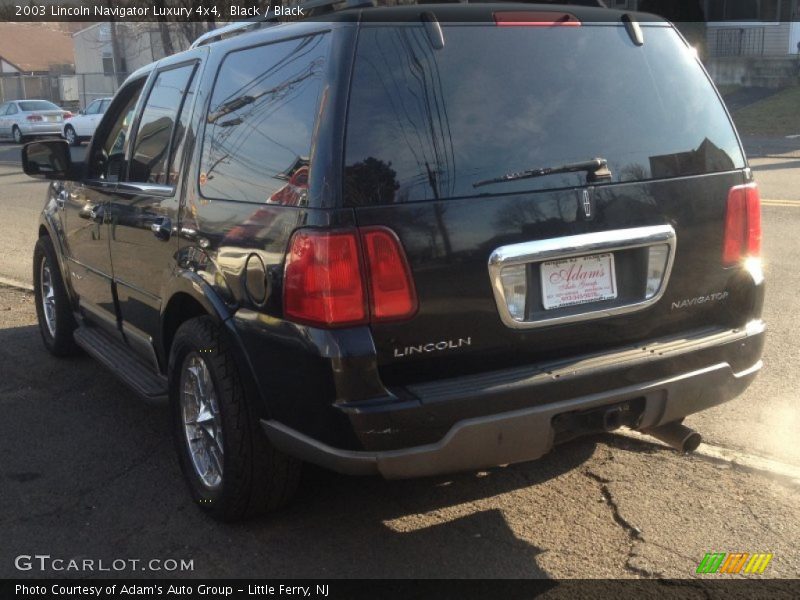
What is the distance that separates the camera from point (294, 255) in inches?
127

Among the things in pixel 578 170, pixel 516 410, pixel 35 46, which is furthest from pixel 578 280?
pixel 35 46

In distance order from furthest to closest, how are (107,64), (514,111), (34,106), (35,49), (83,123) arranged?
(35,49), (107,64), (34,106), (83,123), (514,111)

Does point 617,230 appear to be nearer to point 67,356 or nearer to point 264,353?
point 264,353

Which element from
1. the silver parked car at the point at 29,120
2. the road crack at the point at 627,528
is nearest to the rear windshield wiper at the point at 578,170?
the road crack at the point at 627,528

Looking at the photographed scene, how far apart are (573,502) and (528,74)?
178 centimetres

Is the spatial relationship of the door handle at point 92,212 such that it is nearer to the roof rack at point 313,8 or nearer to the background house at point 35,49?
the roof rack at point 313,8

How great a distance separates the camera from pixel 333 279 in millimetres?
3139

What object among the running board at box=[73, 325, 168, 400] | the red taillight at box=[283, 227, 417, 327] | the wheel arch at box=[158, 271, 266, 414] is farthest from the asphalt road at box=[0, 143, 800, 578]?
the red taillight at box=[283, 227, 417, 327]

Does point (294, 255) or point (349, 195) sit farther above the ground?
point (349, 195)

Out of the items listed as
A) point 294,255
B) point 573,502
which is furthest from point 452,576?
point 294,255

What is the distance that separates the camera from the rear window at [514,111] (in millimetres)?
3203

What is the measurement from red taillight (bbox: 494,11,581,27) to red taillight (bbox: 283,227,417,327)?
942mm

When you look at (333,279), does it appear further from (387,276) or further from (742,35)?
(742,35)

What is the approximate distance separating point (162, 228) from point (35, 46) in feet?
238
